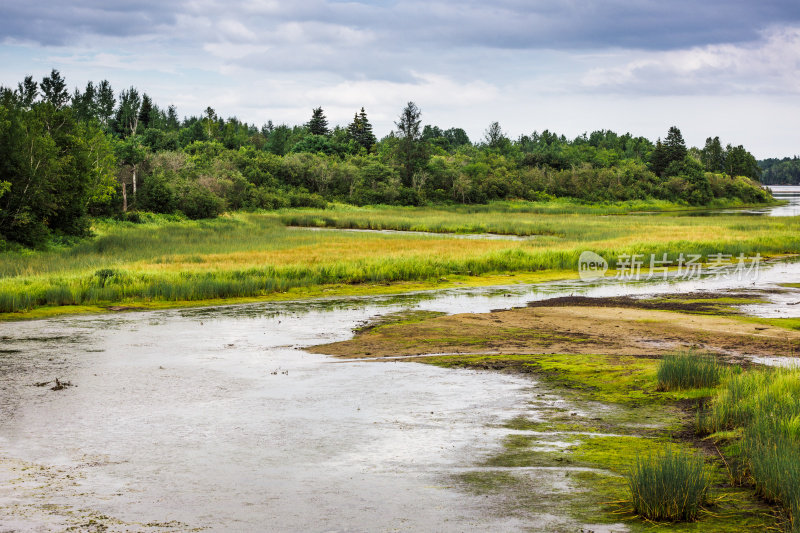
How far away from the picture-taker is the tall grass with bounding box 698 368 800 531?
25.9 ft

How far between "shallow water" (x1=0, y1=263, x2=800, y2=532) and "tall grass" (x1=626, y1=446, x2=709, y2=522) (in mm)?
844

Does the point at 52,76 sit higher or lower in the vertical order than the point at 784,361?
higher

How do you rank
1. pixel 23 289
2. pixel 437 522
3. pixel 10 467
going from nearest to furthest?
pixel 437 522, pixel 10 467, pixel 23 289

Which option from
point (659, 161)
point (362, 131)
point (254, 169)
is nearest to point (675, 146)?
point (659, 161)

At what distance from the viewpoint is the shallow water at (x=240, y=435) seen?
825 cm

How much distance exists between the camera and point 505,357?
1697 centimetres

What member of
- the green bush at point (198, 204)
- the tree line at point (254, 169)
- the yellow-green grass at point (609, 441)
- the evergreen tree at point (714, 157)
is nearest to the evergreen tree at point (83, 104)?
the tree line at point (254, 169)

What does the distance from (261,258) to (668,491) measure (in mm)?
30267

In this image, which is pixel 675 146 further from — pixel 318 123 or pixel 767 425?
pixel 767 425

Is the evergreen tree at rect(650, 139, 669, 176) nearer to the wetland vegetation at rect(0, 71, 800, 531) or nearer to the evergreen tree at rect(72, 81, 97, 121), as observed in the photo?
the wetland vegetation at rect(0, 71, 800, 531)

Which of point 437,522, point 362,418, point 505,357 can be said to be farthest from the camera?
point 505,357

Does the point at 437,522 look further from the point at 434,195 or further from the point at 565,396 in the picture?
the point at 434,195

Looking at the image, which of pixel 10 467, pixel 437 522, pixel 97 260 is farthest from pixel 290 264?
pixel 437 522

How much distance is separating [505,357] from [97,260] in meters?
23.3
